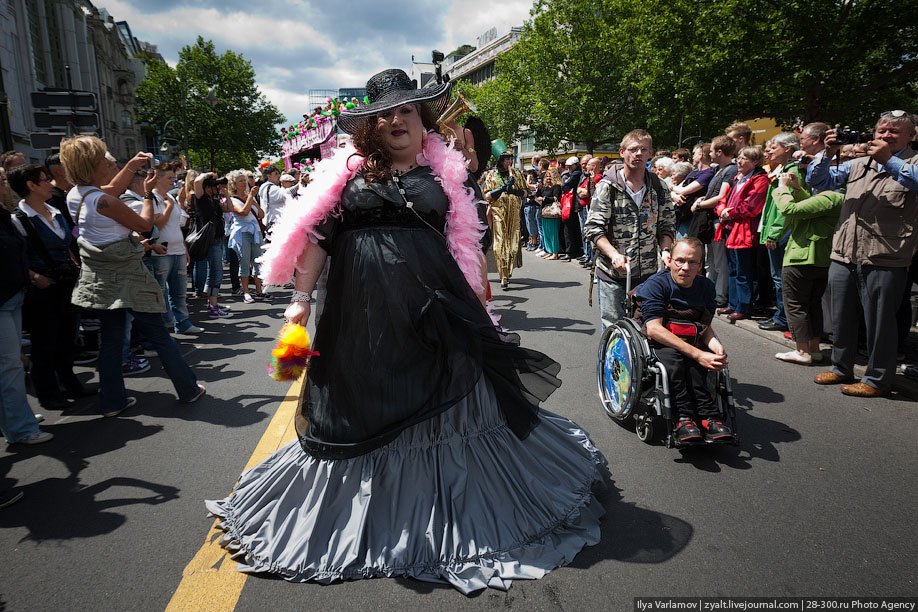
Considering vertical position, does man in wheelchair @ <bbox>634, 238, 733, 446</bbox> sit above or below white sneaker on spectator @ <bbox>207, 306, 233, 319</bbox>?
above

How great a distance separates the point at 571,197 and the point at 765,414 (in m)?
9.39

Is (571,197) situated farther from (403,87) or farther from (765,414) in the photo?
(403,87)

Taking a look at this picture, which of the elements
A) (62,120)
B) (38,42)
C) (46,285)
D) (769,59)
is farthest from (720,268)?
(38,42)

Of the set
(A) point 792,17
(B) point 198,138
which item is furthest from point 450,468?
(B) point 198,138

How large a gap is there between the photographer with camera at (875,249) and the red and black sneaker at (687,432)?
1.98m

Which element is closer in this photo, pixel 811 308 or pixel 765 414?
pixel 765 414

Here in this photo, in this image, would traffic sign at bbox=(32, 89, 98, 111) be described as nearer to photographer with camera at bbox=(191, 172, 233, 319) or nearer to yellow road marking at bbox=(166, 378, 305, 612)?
photographer with camera at bbox=(191, 172, 233, 319)

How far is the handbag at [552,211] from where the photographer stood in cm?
1336

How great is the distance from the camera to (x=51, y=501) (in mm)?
3158

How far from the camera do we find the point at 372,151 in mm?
2699

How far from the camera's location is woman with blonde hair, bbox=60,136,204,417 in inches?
160

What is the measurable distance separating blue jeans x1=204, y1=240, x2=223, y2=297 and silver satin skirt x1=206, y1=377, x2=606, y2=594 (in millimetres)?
6223

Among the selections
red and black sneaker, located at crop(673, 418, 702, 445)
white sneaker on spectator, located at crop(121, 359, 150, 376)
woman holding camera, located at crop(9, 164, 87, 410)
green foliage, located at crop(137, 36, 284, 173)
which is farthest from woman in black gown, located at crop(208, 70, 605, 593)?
green foliage, located at crop(137, 36, 284, 173)

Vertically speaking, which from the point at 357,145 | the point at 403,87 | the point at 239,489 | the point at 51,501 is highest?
the point at 403,87
